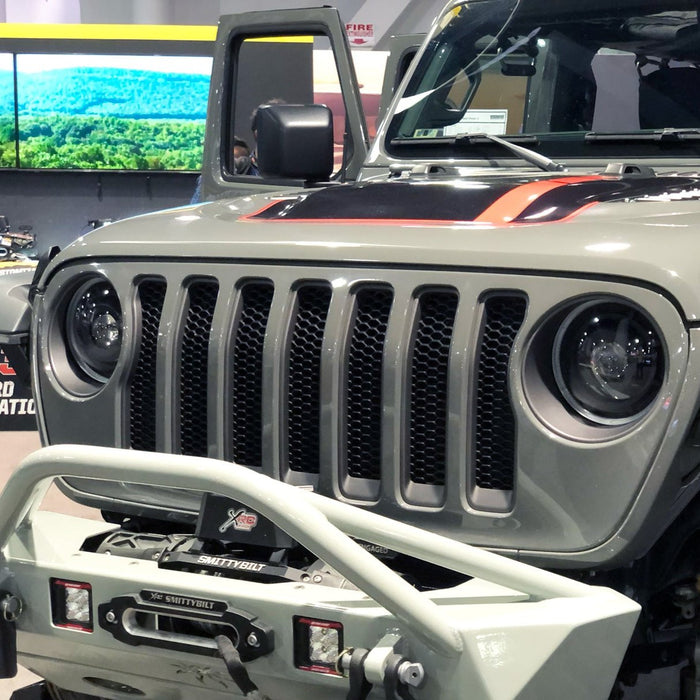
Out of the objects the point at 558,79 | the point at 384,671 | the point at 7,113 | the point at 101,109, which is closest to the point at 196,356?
the point at 384,671

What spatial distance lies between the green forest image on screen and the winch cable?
415 inches

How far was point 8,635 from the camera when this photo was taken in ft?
7.57

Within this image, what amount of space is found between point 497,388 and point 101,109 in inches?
429

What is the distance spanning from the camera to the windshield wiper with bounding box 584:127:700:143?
10.4ft

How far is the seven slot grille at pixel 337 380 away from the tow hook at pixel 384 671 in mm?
403

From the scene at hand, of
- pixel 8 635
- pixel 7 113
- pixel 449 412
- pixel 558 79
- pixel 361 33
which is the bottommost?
pixel 8 635

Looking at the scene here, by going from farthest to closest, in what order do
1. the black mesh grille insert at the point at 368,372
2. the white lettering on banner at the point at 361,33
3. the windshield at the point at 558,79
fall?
the white lettering on banner at the point at 361,33, the windshield at the point at 558,79, the black mesh grille insert at the point at 368,372

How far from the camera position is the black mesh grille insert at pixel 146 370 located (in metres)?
2.61

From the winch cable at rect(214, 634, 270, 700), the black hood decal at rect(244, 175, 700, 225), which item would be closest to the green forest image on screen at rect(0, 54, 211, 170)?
the black hood decal at rect(244, 175, 700, 225)

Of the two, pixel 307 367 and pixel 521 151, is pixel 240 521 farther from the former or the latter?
pixel 521 151

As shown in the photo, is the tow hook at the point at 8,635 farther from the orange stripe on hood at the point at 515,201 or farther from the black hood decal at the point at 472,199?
the orange stripe on hood at the point at 515,201

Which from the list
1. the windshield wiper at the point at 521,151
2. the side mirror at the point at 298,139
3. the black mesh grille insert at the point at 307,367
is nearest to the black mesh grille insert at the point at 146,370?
the black mesh grille insert at the point at 307,367

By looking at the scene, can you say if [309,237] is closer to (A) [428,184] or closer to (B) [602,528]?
(A) [428,184]

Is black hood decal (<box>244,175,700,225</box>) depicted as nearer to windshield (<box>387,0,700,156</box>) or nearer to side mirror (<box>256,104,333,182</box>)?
windshield (<box>387,0,700,156</box>)
